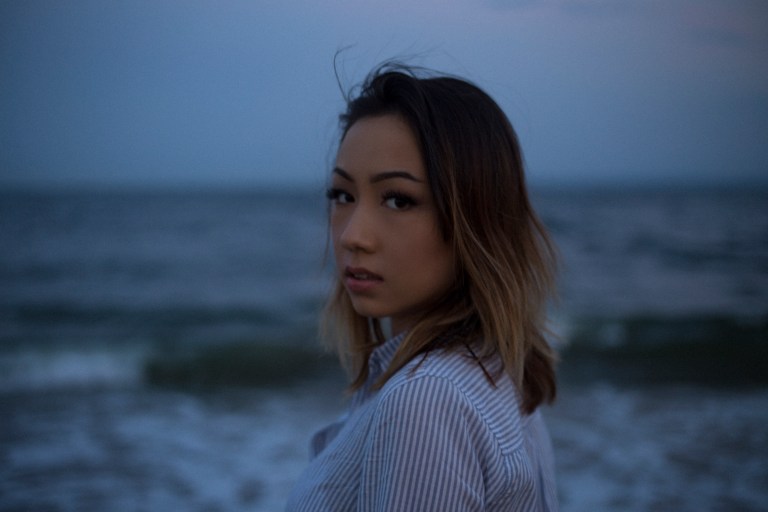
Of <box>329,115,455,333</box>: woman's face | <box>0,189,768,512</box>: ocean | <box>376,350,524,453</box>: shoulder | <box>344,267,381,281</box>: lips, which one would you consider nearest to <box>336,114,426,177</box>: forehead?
<box>329,115,455,333</box>: woman's face

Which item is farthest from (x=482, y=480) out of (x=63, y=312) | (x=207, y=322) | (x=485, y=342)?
(x=63, y=312)

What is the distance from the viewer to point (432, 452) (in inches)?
42.8

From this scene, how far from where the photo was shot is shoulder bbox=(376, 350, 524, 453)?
43.8 inches

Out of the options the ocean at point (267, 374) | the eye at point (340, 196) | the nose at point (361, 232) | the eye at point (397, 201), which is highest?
the eye at point (397, 201)

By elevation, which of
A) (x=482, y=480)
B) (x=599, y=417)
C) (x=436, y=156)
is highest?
(x=436, y=156)

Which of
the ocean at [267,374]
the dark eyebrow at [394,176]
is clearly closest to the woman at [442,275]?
the dark eyebrow at [394,176]

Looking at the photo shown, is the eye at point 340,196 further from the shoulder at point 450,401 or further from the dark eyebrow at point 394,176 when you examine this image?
the shoulder at point 450,401

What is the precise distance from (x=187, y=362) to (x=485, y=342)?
8.10 m

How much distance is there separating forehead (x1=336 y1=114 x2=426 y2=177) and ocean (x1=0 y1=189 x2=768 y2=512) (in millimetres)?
906

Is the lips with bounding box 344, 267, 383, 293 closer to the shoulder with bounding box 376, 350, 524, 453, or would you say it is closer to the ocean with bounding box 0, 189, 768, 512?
the shoulder with bounding box 376, 350, 524, 453

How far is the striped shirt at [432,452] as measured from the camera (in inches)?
42.9

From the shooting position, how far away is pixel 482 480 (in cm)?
116

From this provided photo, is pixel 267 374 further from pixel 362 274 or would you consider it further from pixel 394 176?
pixel 394 176

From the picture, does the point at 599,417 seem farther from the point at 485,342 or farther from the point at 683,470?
the point at 485,342
